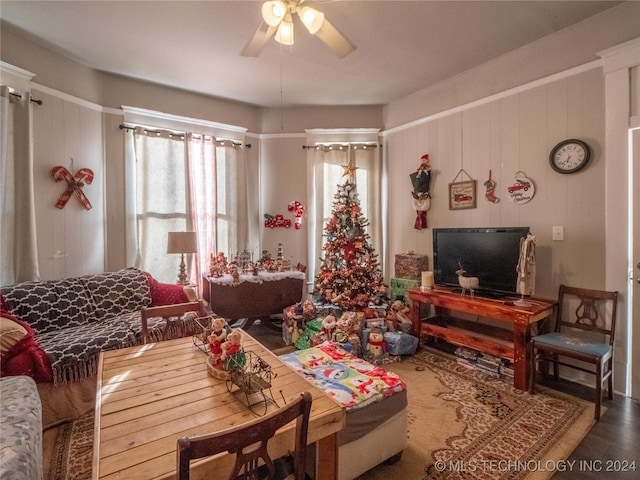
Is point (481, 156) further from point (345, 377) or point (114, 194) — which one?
point (114, 194)

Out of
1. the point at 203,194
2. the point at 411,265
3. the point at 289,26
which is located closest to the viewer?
the point at 289,26

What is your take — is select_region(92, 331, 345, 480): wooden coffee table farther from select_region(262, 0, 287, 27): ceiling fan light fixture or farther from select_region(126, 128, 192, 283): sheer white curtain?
select_region(126, 128, 192, 283): sheer white curtain

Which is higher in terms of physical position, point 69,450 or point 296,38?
point 296,38

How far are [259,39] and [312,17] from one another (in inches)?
16.0

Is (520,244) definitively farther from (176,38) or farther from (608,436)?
(176,38)

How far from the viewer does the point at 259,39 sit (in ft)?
6.59

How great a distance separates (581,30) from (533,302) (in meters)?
2.28

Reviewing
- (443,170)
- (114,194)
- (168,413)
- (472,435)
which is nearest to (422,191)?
(443,170)

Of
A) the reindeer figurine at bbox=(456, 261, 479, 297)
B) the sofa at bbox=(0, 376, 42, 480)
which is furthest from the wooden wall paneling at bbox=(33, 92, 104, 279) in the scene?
the reindeer figurine at bbox=(456, 261, 479, 297)

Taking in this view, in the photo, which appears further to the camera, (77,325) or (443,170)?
(443,170)

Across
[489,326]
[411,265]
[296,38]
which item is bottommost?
[489,326]

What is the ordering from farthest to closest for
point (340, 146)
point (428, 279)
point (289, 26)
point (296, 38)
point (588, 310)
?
point (340, 146), point (428, 279), point (296, 38), point (588, 310), point (289, 26)

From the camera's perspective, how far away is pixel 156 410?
3.88ft

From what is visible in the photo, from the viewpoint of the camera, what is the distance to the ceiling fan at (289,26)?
178 centimetres
